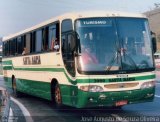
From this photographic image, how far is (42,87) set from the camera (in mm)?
15070

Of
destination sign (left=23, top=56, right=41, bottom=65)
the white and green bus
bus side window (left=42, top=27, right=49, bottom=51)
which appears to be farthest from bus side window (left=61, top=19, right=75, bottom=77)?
destination sign (left=23, top=56, right=41, bottom=65)

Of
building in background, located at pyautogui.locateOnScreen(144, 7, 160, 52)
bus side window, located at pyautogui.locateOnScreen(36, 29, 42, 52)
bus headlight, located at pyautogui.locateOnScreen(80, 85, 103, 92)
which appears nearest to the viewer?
bus headlight, located at pyautogui.locateOnScreen(80, 85, 103, 92)

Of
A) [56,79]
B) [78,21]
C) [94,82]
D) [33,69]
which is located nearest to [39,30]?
[33,69]

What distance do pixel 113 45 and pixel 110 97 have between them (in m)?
1.41

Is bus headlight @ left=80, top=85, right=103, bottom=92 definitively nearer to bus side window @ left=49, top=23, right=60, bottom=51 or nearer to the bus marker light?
the bus marker light

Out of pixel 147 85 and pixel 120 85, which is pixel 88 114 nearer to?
pixel 120 85

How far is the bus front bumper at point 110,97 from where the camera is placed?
11.3 m

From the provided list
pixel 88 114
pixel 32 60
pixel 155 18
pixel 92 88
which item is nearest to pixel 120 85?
pixel 92 88

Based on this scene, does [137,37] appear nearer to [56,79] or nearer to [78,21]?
[78,21]

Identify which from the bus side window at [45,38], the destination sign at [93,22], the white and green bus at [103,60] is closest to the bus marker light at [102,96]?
the white and green bus at [103,60]

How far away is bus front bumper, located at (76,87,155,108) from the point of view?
11.3 m

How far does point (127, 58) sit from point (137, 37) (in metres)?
0.77

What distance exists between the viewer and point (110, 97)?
11.4 meters

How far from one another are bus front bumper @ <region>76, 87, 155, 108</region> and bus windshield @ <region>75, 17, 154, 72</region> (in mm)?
607
